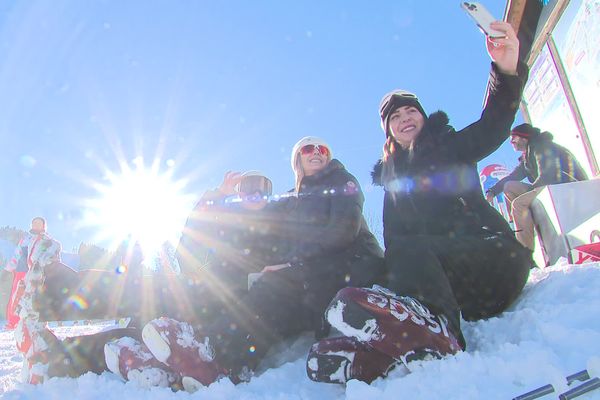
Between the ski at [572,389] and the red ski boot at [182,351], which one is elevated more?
the red ski boot at [182,351]

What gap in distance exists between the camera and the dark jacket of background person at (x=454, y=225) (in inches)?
56.2

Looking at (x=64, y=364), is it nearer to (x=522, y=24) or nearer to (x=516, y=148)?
(x=516, y=148)

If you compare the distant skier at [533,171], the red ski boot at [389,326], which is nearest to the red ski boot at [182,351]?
the red ski boot at [389,326]

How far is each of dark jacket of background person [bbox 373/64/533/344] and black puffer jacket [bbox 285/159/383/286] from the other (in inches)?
6.2

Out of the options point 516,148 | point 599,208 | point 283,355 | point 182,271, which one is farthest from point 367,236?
point 516,148

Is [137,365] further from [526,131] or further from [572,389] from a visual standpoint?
[526,131]

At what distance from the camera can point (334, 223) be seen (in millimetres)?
2191

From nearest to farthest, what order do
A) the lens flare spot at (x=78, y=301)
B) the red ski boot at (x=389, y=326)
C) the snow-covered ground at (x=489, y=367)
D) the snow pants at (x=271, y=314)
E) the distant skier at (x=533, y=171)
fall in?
the snow-covered ground at (x=489, y=367), the red ski boot at (x=389, y=326), the snow pants at (x=271, y=314), the lens flare spot at (x=78, y=301), the distant skier at (x=533, y=171)

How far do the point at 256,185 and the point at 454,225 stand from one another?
5.13 feet

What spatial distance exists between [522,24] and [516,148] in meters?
3.47

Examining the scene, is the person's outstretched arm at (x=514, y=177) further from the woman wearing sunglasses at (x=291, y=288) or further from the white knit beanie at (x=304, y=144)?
the woman wearing sunglasses at (x=291, y=288)

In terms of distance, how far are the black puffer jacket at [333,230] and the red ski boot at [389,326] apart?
76 centimetres

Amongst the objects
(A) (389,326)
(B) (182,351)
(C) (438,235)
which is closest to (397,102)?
(C) (438,235)

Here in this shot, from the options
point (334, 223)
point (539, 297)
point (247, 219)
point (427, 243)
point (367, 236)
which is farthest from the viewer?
point (247, 219)
